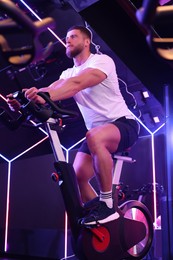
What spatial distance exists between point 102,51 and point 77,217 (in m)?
2.16

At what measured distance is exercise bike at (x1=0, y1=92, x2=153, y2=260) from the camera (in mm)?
2041

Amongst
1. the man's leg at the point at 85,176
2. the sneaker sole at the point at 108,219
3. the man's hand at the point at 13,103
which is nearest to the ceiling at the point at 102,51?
the man's hand at the point at 13,103

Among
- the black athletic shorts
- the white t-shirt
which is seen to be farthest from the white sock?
the white t-shirt

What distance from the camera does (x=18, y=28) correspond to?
864 mm

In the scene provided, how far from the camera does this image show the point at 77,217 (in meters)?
2.07

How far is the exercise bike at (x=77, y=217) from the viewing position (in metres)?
2.04

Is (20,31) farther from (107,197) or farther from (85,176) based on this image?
(85,176)

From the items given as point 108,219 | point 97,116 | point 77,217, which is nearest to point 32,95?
point 97,116

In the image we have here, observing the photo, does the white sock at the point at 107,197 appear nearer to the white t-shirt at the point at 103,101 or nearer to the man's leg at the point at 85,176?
the man's leg at the point at 85,176

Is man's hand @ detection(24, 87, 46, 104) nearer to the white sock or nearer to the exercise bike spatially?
the exercise bike

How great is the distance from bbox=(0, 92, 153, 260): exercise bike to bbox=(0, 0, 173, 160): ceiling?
0.67ft

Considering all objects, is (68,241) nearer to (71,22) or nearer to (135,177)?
(135,177)

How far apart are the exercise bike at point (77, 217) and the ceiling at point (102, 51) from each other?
205mm

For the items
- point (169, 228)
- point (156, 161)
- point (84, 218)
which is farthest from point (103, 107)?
point (156, 161)
